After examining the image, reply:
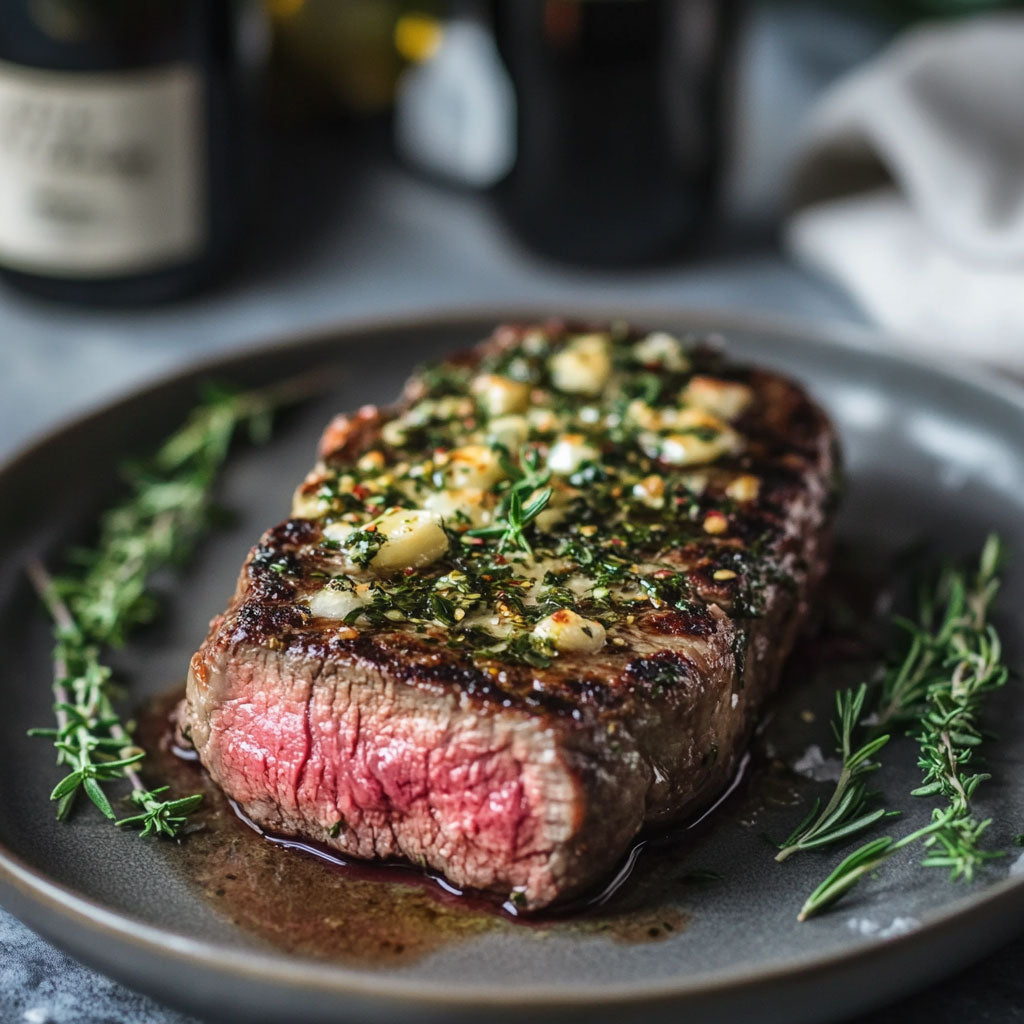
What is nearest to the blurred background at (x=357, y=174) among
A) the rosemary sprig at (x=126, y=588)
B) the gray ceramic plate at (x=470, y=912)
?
the rosemary sprig at (x=126, y=588)

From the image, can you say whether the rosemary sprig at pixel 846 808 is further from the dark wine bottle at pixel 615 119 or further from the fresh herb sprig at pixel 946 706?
the dark wine bottle at pixel 615 119

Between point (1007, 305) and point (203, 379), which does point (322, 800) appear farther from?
point (1007, 305)

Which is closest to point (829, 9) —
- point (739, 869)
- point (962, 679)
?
point (962, 679)

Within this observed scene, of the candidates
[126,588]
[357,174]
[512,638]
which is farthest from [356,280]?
[512,638]

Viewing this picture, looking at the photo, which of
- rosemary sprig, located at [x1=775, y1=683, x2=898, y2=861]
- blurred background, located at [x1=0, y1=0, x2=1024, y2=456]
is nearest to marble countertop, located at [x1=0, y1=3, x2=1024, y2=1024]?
blurred background, located at [x1=0, y1=0, x2=1024, y2=456]

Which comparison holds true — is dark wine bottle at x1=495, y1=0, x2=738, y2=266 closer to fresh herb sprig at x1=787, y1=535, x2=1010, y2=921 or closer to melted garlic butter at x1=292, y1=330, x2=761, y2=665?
melted garlic butter at x1=292, y1=330, x2=761, y2=665
